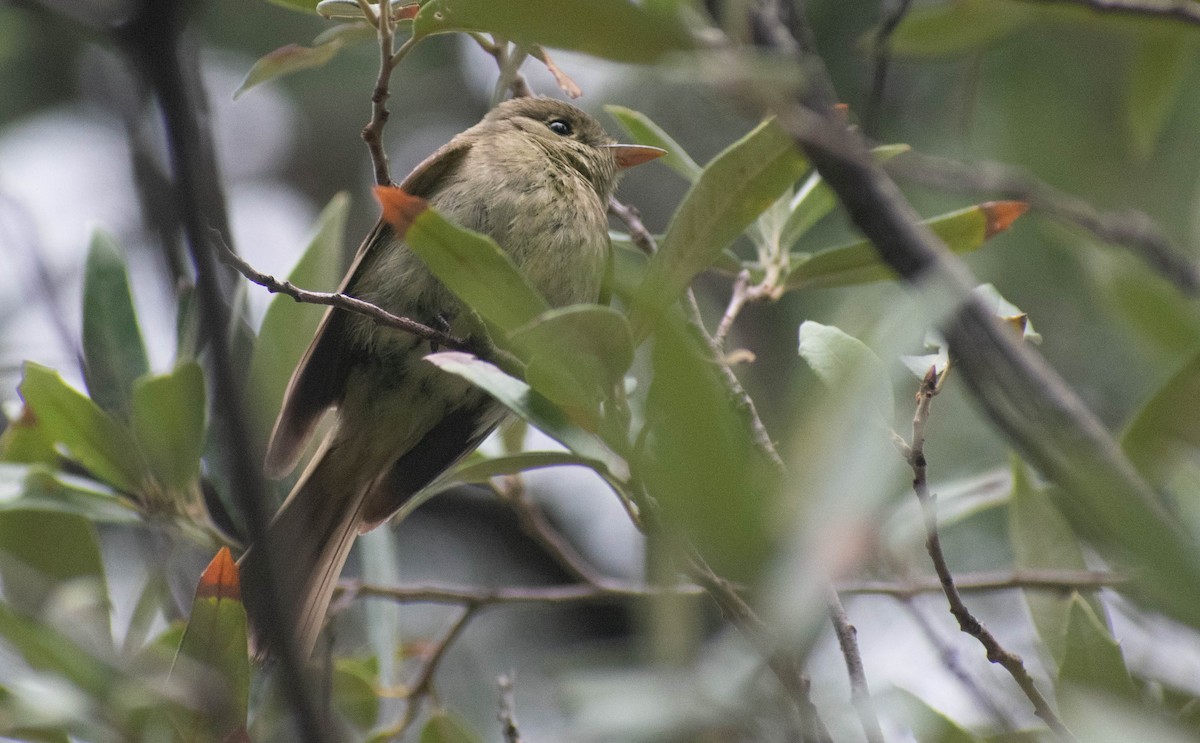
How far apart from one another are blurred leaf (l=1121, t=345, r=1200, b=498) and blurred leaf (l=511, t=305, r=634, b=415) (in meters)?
0.74

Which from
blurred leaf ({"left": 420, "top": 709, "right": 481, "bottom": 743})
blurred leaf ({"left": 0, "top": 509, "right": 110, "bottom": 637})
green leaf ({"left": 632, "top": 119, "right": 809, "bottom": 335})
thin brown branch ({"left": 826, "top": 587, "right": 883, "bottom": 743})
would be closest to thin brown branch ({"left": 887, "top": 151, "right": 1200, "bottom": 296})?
green leaf ({"left": 632, "top": 119, "right": 809, "bottom": 335})

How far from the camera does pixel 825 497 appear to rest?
113 centimetres

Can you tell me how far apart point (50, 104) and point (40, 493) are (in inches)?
198

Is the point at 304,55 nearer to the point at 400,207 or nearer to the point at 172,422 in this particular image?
the point at 172,422

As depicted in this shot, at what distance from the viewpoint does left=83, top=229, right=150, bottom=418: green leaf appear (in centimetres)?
261

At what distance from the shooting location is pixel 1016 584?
2.27 m

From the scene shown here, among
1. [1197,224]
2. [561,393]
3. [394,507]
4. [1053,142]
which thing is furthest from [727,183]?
[1053,142]

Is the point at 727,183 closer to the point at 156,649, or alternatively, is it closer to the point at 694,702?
the point at 694,702

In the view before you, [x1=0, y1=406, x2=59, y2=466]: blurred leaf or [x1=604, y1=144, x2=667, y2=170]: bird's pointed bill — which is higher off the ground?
[x1=604, y1=144, x2=667, y2=170]: bird's pointed bill

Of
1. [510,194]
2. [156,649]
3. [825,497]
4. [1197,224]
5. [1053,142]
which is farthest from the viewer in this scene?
[1053,142]

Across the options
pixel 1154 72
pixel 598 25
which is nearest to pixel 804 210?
pixel 1154 72

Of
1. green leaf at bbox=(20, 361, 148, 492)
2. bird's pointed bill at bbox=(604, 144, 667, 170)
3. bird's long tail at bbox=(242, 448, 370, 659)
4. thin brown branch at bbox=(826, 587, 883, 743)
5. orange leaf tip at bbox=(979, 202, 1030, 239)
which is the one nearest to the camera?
thin brown branch at bbox=(826, 587, 883, 743)

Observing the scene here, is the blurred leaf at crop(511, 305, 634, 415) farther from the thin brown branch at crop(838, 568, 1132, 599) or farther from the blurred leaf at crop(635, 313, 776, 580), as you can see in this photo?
the thin brown branch at crop(838, 568, 1132, 599)

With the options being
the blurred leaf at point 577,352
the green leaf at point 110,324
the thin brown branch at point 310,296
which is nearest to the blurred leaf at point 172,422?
the green leaf at point 110,324
